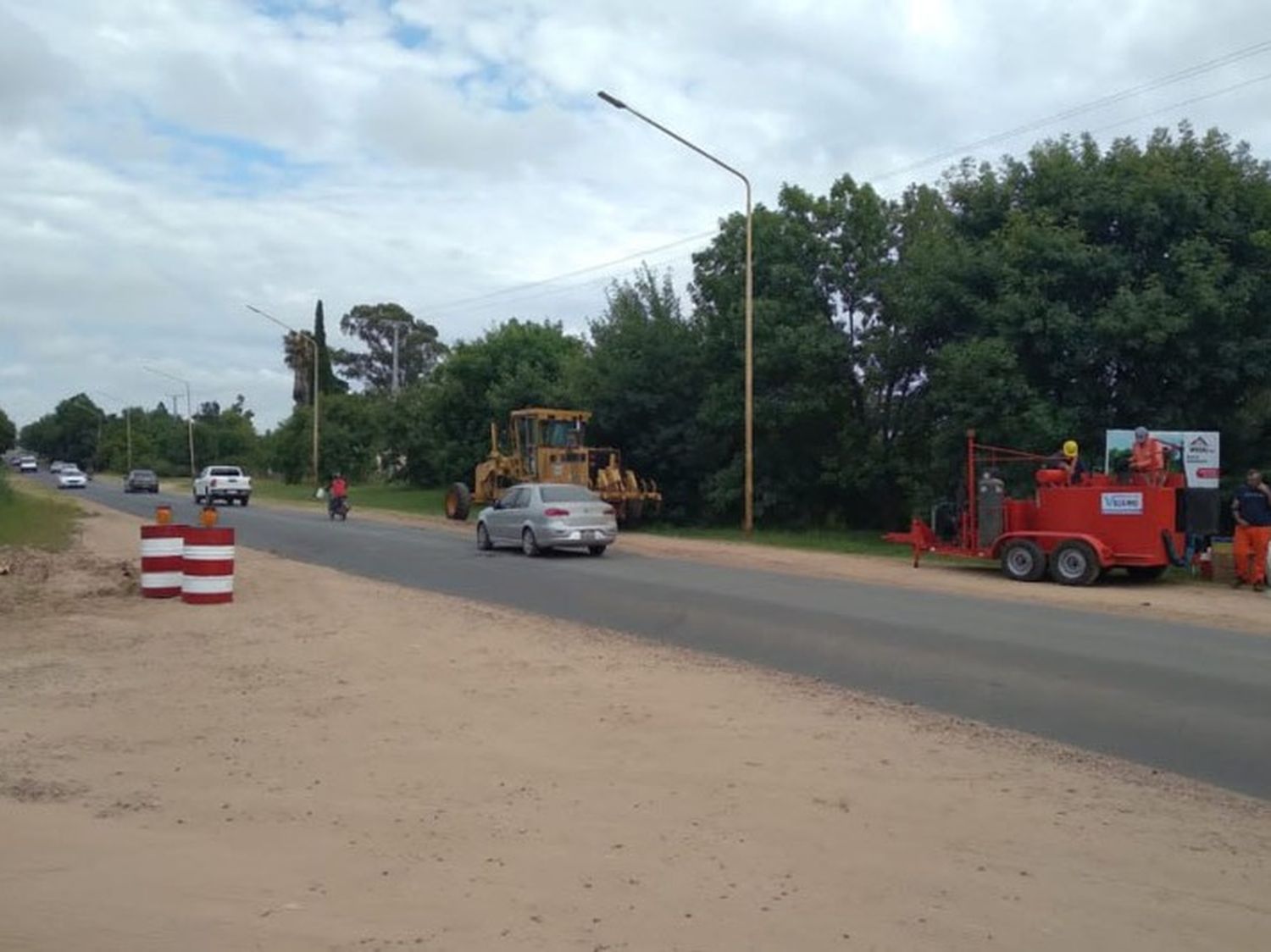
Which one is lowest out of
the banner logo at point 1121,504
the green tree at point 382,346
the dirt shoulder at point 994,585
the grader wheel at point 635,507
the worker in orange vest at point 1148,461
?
the dirt shoulder at point 994,585

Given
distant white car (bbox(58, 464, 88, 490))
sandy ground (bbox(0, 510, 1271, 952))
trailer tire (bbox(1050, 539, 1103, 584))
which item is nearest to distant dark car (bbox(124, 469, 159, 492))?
distant white car (bbox(58, 464, 88, 490))

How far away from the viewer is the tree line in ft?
79.8

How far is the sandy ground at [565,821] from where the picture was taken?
486cm

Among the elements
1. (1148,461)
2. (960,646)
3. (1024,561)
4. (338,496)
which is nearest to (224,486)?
(338,496)

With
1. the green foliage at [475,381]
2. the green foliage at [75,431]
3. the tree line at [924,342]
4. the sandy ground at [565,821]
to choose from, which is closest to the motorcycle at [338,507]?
the tree line at [924,342]

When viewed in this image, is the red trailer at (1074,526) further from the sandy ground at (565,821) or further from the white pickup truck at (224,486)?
the white pickup truck at (224,486)

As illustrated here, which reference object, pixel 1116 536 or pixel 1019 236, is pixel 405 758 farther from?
pixel 1019 236

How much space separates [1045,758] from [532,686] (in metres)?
4.00

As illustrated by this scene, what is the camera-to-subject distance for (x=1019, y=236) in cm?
2542

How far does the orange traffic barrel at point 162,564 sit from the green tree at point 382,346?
293 ft

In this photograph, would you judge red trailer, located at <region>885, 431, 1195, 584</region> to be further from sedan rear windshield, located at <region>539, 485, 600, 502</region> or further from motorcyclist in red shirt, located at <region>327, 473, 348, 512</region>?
motorcyclist in red shirt, located at <region>327, 473, 348, 512</region>

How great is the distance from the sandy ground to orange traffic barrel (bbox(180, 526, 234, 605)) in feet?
12.3

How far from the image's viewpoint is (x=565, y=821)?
6215mm

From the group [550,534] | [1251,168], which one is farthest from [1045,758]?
[1251,168]
